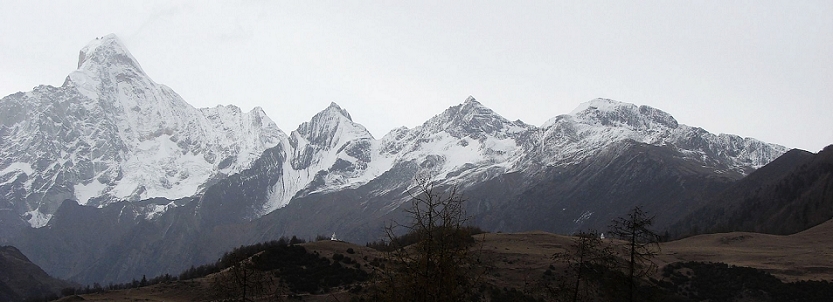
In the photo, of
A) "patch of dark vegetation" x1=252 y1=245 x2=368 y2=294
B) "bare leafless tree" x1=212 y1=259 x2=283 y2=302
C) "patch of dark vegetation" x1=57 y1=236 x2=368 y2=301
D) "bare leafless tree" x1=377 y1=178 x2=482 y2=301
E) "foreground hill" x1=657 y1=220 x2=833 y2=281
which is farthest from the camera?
"foreground hill" x1=657 y1=220 x2=833 y2=281

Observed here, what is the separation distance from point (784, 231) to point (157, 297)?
121990mm

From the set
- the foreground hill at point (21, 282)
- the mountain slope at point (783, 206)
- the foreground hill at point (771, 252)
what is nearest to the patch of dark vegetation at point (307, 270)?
the foreground hill at point (771, 252)

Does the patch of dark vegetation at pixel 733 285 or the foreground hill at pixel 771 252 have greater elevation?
the foreground hill at pixel 771 252

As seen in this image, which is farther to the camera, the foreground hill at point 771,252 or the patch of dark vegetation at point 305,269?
the foreground hill at point 771,252

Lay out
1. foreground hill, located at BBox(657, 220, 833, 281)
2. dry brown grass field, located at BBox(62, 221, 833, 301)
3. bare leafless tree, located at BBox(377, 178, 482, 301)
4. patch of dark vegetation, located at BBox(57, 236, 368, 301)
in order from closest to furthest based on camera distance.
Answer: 1. bare leafless tree, located at BBox(377, 178, 482, 301)
2. dry brown grass field, located at BBox(62, 221, 833, 301)
3. patch of dark vegetation, located at BBox(57, 236, 368, 301)
4. foreground hill, located at BBox(657, 220, 833, 281)

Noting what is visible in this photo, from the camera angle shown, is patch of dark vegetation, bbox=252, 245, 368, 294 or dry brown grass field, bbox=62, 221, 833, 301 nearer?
dry brown grass field, bbox=62, 221, 833, 301

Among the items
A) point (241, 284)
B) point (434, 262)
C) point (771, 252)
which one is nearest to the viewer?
point (434, 262)

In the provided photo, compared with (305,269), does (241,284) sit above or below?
above

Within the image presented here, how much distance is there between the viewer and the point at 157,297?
220 feet

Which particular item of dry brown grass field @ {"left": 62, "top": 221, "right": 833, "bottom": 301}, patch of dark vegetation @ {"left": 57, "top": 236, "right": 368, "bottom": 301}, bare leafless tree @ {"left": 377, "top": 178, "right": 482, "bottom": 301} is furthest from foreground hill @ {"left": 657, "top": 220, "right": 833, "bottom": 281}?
bare leafless tree @ {"left": 377, "top": 178, "right": 482, "bottom": 301}

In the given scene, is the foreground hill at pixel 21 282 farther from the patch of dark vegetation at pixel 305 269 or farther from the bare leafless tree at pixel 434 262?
the bare leafless tree at pixel 434 262

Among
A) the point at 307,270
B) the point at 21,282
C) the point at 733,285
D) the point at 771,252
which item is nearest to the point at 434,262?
the point at 307,270

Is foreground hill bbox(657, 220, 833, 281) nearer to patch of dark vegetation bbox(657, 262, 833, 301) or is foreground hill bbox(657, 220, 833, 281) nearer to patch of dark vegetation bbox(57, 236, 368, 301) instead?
patch of dark vegetation bbox(657, 262, 833, 301)

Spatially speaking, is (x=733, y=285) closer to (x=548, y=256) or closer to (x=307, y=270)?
(x=548, y=256)
